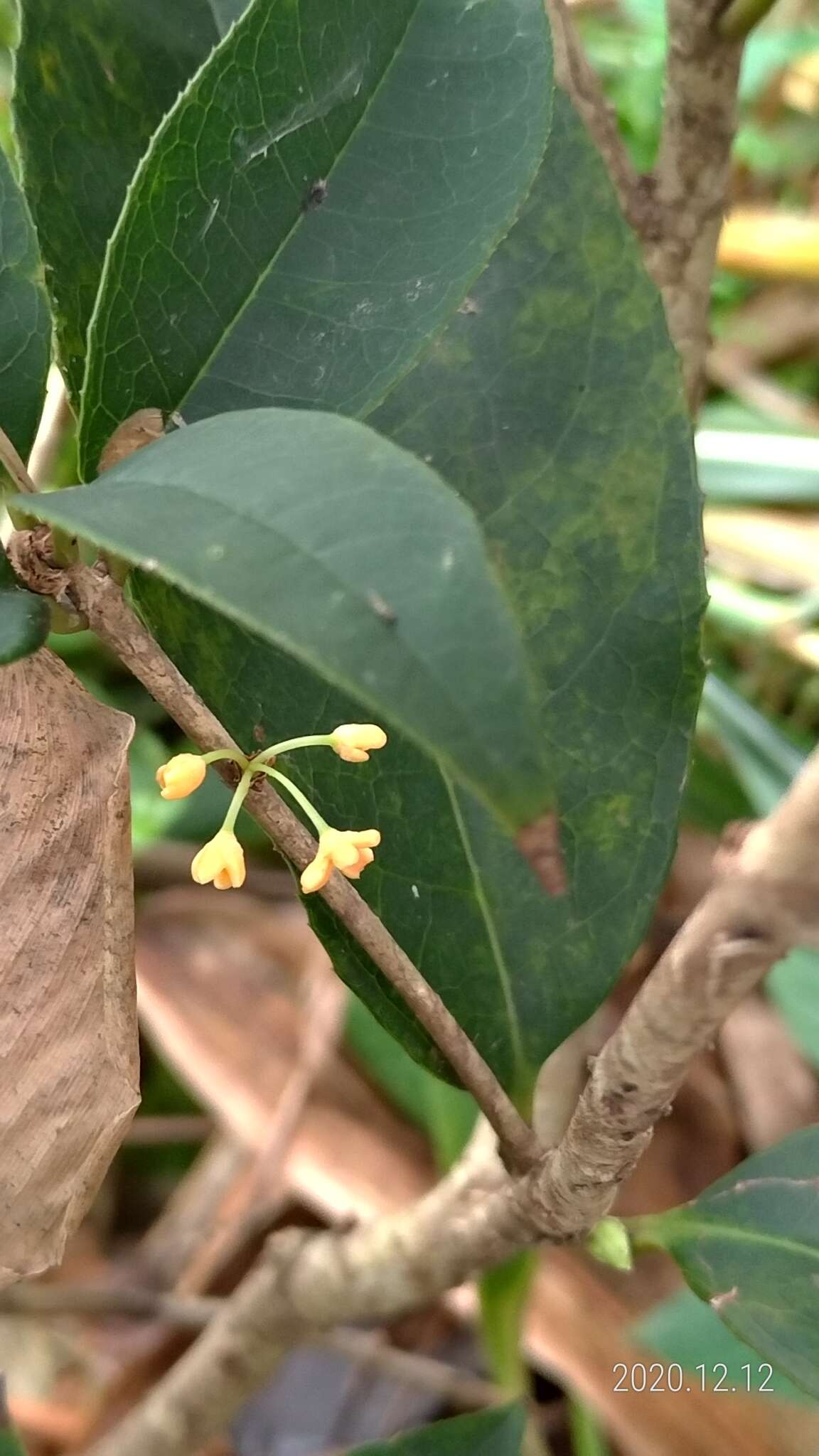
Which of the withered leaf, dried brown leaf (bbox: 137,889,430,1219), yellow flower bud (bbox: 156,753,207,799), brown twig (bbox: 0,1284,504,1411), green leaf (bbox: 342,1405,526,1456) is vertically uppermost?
yellow flower bud (bbox: 156,753,207,799)

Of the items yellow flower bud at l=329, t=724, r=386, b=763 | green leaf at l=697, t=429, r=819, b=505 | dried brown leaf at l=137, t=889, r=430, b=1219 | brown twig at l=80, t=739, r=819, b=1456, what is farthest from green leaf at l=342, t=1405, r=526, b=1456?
green leaf at l=697, t=429, r=819, b=505

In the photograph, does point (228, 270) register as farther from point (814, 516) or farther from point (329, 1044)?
point (814, 516)

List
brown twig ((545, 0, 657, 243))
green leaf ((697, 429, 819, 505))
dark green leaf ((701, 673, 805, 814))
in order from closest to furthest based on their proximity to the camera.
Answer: brown twig ((545, 0, 657, 243)), dark green leaf ((701, 673, 805, 814)), green leaf ((697, 429, 819, 505))

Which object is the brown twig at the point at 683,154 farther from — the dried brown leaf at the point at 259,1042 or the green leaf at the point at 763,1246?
the dried brown leaf at the point at 259,1042

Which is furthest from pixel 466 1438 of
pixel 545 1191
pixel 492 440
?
pixel 492 440

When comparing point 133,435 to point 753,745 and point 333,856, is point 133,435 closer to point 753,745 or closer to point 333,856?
point 333,856

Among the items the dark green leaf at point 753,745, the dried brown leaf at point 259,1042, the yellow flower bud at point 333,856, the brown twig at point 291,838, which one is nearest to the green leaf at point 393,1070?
the dried brown leaf at point 259,1042
